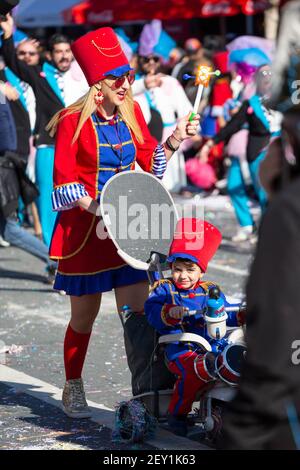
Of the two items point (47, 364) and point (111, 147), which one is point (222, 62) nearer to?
point (47, 364)

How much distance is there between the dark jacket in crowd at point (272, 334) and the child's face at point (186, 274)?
2.71m

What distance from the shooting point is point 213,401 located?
523 centimetres

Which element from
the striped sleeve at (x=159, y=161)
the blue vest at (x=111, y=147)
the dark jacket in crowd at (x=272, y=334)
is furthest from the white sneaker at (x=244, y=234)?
the dark jacket in crowd at (x=272, y=334)

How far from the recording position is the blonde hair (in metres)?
5.67

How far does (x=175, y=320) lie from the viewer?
17.2 feet

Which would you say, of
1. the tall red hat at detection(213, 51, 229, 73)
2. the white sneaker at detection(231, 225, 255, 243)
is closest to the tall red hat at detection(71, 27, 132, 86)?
the white sneaker at detection(231, 225, 255, 243)

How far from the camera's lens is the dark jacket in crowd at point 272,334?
8.18 feet

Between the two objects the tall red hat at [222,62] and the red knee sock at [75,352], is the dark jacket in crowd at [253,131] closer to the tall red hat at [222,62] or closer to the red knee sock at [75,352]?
the tall red hat at [222,62]

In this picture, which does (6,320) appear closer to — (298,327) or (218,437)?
(218,437)

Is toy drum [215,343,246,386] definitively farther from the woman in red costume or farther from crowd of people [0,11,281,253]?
crowd of people [0,11,281,253]

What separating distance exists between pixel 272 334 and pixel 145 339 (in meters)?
2.94

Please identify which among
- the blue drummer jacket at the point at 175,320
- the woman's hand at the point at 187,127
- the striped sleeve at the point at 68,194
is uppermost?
the woman's hand at the point at 187,127
